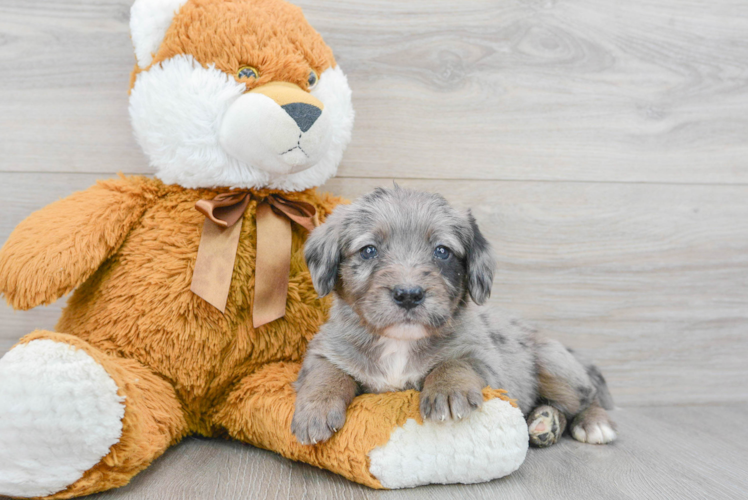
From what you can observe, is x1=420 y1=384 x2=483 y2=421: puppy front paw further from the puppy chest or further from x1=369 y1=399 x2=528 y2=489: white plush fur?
the puppy chest

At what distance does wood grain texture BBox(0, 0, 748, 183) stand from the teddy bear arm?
0.59 m

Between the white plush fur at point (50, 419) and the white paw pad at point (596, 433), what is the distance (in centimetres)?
169

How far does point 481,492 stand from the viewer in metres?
1.70

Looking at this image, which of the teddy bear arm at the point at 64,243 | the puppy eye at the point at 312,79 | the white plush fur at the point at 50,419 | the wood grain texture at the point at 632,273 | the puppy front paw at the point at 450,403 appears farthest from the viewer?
the wood grain texture at the point at 632,273

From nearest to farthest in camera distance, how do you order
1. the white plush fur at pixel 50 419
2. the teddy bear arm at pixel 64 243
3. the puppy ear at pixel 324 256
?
the white plush fur at pixel 50 419 → the teddy bear arm at pixel 64 243 → the puppy ear at pixel 324 256

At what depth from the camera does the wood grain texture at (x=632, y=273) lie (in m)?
2.79

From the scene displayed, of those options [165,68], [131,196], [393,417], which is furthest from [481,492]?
[165,68]

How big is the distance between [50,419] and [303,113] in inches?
45.6

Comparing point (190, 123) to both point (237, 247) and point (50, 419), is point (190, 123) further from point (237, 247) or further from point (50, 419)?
point (50, 419)

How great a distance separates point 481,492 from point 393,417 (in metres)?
0.34

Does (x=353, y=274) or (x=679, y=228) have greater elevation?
(x=353, y=274)

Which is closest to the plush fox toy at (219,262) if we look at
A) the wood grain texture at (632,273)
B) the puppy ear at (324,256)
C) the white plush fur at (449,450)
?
the white plush fur at (449,450)

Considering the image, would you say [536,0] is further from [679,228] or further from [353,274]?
[353,274]

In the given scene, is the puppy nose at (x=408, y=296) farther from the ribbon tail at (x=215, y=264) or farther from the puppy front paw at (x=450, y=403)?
the ribbon tail at (x=215, y=264)
